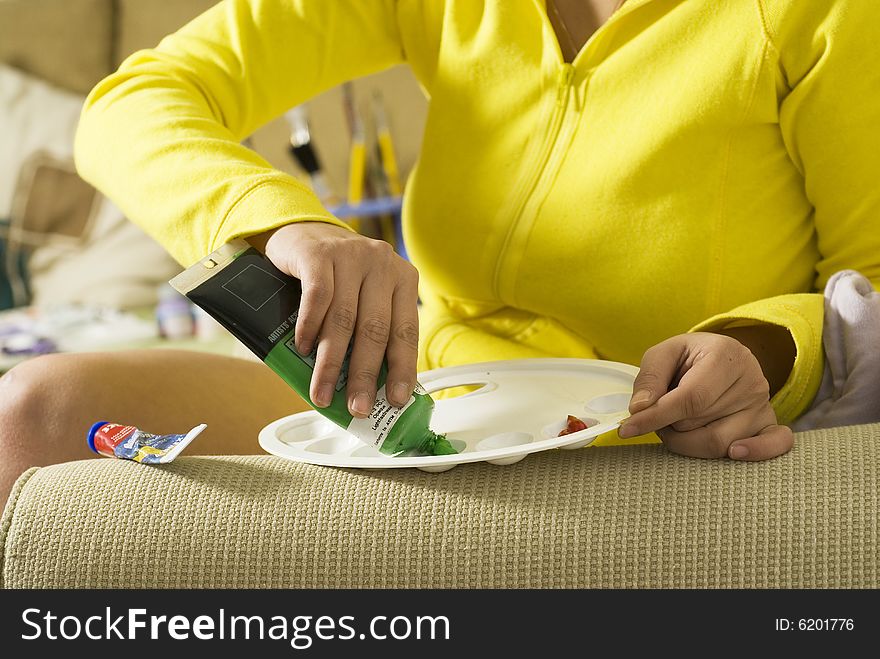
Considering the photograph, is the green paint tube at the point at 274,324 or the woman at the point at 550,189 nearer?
the green paint tube at the point at 274,324

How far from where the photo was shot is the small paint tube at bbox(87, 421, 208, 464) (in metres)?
0.61

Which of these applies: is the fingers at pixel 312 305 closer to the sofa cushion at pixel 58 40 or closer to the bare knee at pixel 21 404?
the bare knee at pixel 21 404

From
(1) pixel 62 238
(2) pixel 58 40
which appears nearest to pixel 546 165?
(1) pixel 62 238

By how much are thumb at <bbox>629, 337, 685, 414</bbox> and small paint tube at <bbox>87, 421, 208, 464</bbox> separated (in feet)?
0.90

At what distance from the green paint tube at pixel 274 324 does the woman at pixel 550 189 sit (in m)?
0.03

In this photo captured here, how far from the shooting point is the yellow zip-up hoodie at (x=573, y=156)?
71 centimetres

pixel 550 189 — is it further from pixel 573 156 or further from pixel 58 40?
pixel 58 40

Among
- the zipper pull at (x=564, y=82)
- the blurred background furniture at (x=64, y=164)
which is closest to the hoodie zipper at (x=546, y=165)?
the zipper pull at (x=564, y=82)

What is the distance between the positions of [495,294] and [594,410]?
0.81ft

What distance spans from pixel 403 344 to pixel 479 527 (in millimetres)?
117

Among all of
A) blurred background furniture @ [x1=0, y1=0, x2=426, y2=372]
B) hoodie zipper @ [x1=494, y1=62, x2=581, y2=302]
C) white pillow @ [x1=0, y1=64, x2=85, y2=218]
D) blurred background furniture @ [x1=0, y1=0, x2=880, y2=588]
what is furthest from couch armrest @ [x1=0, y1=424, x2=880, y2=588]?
white pillow @ [x1=0, y1=64, x2=85, y2=218]

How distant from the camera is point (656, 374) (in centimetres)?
60

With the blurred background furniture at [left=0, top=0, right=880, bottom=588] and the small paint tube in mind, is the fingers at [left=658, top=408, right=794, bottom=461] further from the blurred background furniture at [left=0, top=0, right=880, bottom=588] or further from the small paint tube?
the small paint tube
